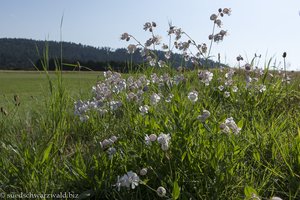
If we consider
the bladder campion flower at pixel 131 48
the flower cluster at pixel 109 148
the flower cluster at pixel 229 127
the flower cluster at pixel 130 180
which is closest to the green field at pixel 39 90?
the bladder campion flower at pixel 131 48

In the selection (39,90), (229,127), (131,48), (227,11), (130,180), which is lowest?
(39,90)

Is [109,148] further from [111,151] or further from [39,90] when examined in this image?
[39,90]

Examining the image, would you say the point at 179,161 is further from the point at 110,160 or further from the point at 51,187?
the point at 51,187

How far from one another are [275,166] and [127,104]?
143 centimetres

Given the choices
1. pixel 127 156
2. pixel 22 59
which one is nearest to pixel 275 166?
pixel 127 156

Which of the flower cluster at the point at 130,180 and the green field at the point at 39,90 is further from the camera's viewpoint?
the green field at the point at 39,90

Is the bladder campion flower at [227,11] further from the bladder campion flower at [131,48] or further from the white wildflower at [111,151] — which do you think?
the white wildflower at [111,151]

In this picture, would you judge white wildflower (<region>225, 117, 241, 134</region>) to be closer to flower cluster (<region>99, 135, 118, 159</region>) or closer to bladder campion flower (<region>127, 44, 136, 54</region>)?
flower cluster (<region>99, 135, 118, 159</region>)

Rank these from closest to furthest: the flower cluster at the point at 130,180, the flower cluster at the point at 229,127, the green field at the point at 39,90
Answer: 1. the flower cluster at the point at 130,180
2. the flower cluster at the point at 229,127
3. the green field at the point at 39,90

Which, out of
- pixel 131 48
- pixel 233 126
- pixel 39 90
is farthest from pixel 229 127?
pixel 39 90

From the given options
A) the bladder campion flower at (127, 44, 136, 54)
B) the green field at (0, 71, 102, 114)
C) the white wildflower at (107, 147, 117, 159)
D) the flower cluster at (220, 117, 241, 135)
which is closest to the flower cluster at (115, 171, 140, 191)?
the white wildflower at (107, 147, 117, 159)

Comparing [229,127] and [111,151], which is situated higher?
[229,127]

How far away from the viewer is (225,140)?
2250mm

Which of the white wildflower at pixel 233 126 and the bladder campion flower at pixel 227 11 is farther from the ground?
the bladder campion flower at pixel 227 11
